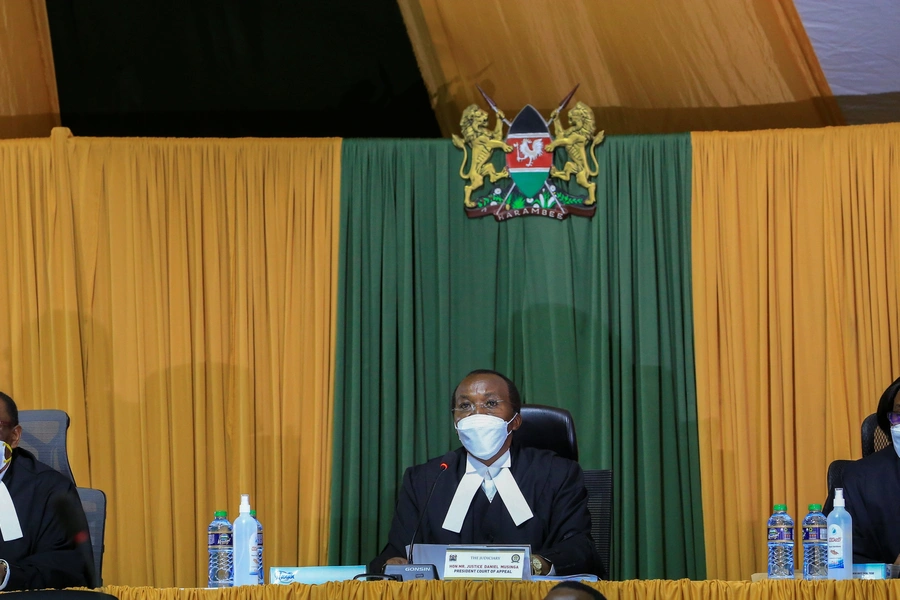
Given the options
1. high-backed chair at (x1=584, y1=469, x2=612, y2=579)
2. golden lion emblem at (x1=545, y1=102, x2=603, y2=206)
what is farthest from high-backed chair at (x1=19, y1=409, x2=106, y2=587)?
golden lion emblem at (x1=545, y1=102, x2=603, y2=206)

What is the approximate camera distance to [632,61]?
555 cm

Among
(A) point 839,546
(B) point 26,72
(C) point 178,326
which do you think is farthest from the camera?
(B) point 26,72

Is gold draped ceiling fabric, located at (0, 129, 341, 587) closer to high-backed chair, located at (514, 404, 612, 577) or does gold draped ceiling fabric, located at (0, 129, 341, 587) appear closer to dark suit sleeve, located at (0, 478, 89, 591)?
high-backed chair, located at (514, 404, 612, 577)

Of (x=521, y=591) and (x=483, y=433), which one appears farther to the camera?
(x=483, y=433)

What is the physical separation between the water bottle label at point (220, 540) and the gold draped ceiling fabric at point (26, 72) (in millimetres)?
3173

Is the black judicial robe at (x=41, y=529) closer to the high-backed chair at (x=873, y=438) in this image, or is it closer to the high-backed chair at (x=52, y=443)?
the high-backed chair at (x=52, y=443)

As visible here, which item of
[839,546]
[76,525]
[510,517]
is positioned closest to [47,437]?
[76,525]

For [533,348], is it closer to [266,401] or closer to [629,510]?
[629,510]

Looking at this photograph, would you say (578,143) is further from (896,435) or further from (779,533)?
(779,533)

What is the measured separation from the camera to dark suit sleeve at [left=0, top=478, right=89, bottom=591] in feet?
10.4

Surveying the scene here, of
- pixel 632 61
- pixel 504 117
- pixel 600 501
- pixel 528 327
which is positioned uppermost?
pixel 632 61

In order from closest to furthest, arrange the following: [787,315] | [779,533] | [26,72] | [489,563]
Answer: [489,563] → [779,533] → [787,315] → [26,72]

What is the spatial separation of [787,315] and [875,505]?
1.77 meters

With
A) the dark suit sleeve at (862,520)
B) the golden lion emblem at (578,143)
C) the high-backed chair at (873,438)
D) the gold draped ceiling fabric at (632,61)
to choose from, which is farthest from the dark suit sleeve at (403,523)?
the gold draped ceiling fabric at (632,61)
